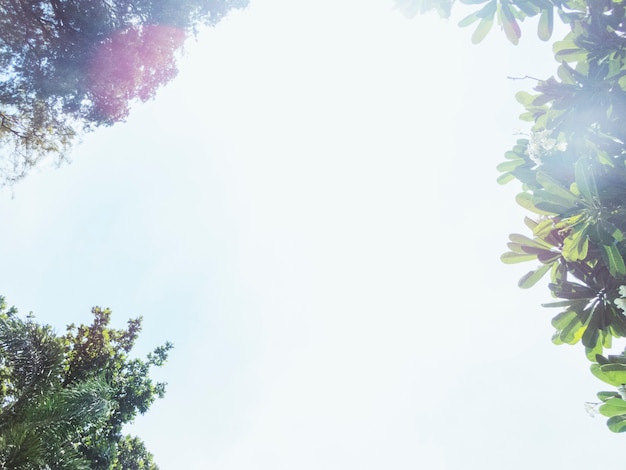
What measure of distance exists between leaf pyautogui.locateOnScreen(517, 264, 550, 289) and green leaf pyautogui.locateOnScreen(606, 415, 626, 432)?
138 centimetres

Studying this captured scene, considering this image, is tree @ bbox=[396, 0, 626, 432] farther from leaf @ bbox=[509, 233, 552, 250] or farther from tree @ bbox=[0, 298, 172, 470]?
tree @ bbox=[0, 298, 172, 470]

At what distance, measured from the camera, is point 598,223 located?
311cm

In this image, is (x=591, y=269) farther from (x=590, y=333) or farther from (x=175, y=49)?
(x=175, y=49)

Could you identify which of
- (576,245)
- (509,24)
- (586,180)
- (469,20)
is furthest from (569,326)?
(469,20)

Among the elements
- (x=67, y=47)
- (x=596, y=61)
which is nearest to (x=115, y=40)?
(x=67, y=47)

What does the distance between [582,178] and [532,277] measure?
4.46 feet

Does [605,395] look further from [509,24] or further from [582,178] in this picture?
[509,24]

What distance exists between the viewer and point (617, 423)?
3.38 m

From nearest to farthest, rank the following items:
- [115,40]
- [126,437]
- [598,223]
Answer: [598,223], [115,40], [126,437]

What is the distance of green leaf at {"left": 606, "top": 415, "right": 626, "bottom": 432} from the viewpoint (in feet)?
11.0

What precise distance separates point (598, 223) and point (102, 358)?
40.6ft

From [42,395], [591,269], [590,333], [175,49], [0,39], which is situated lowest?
[590,333]

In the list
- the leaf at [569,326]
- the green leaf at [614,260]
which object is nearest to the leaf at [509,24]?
the green leaf at [614,260]

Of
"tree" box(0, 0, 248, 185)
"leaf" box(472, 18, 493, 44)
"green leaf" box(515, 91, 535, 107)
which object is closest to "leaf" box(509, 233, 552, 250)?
"green leaf" box(515, 91, 535, 107)
